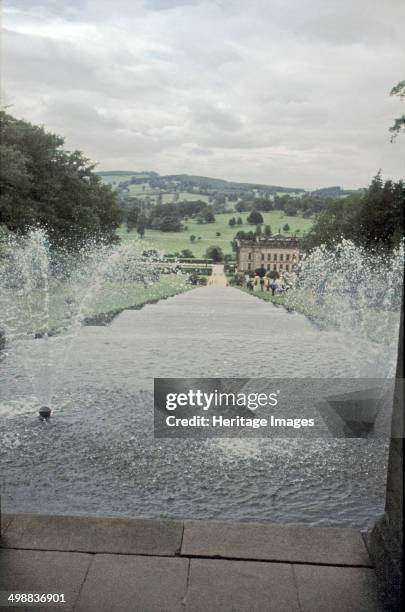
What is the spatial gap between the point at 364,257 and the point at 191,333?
25942 mm

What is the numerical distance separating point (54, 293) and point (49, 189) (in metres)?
9.03

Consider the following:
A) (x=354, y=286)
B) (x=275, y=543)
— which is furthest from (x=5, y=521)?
(x=354, y=286)

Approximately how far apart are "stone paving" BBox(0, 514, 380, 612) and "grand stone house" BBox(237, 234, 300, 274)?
12483 cm

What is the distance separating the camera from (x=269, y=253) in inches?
5094

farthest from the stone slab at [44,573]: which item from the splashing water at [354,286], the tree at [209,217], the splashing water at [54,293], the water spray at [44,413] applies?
the tree at [209,217]

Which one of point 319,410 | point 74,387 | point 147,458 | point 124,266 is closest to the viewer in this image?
point 147,458

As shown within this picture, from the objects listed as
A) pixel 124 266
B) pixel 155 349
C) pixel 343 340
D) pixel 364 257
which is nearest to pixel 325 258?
pixel 364 257

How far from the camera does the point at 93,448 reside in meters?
6.10

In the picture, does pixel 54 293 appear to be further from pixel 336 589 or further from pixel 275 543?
pixel 336 589

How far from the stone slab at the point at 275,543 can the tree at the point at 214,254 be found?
137 meters

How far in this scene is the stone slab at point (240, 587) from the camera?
126 inches

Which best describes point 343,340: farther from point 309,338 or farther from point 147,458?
point 147,458

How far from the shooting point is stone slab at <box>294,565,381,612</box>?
3.20 m

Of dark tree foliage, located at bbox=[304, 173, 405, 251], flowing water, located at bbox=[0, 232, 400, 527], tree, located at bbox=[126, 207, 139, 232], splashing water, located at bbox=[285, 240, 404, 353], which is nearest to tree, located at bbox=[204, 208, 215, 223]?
tree, located at bbox=[126, 207, 139, 232]
